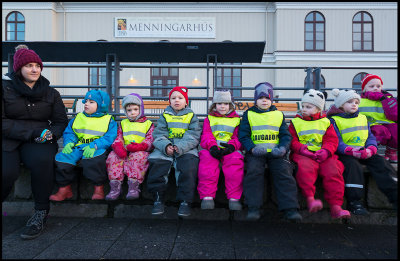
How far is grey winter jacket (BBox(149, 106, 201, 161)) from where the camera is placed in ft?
8.93

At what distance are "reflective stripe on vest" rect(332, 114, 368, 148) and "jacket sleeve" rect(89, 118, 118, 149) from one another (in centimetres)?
246

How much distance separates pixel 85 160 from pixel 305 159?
2191 mm

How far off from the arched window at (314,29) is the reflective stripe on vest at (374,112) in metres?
15.2

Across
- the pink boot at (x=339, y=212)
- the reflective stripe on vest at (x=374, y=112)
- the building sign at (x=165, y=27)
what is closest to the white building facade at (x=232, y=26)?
the building sign at (x=165, y=27)

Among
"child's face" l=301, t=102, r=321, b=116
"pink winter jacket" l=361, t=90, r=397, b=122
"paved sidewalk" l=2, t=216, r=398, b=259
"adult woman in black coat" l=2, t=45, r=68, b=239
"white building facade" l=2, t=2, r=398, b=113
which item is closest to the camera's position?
"paved sidewalk" l=2, t=216, r=398, b=259

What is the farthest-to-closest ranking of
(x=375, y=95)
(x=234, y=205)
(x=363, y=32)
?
(x=363, y=32)
(x=375, y=95)
(x=234, y=205)

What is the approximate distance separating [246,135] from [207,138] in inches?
16.2

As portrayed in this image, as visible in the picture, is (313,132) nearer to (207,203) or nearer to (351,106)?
(351,106)

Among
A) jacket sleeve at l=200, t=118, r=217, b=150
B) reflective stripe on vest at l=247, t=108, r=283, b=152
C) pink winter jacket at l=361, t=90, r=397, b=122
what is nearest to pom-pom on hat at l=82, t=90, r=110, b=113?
jacket sleeve at l=200, t=118, r=217, b=150

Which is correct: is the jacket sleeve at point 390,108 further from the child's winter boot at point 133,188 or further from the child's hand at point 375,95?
the child's winter boot at point 133,188

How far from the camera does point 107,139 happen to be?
9.46 ft

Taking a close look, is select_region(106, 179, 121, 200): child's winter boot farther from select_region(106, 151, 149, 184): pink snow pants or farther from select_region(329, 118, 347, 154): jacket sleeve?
select_region(329, 118, 347, 154): jacket sleeve

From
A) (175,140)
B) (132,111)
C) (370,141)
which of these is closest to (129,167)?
(175,140)

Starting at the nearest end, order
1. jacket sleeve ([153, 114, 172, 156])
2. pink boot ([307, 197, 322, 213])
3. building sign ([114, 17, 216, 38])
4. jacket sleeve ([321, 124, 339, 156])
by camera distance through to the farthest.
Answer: pink boot ([307, 197, 322, 213])
jacket sleeve ([321, 124, 339, 156])
jacket sleeve ([153, 114, 172, 156])
building sign ([114, 17, 216, 38])
